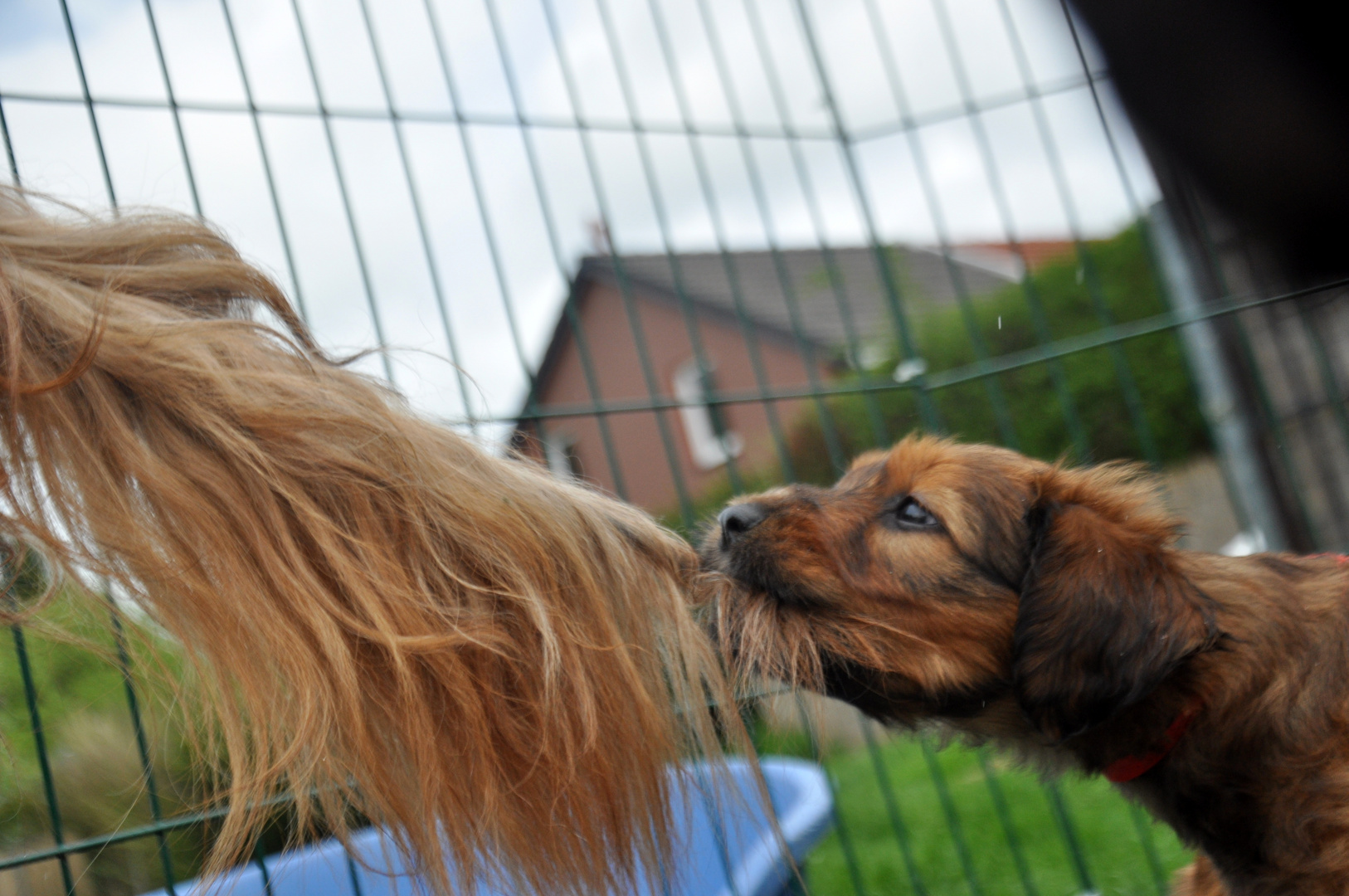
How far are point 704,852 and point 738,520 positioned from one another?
200 centimetres

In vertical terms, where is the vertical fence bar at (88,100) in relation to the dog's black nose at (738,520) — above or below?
above

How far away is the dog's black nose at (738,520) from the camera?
2193 mm

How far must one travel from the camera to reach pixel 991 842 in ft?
15.3

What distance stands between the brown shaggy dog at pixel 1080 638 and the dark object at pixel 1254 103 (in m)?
0.85

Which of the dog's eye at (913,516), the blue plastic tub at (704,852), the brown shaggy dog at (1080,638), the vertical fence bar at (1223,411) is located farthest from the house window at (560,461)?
the vertical fence bar at (1223,411)

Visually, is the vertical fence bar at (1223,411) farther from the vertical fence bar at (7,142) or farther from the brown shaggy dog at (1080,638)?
the vertical fence bar at (7,142)

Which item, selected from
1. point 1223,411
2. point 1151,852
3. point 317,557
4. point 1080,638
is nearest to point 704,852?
point 1151,852

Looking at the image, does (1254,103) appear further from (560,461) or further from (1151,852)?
(1151,852)

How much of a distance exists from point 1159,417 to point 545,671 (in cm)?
964

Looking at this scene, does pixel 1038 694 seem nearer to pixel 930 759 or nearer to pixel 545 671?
pixel 545 671

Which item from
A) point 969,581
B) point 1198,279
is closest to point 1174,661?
point 969,581

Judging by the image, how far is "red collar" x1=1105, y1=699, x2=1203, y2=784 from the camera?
Result: 2066 millimetres

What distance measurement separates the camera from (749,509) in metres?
2.23

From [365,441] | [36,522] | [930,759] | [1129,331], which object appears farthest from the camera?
[1129,331]
